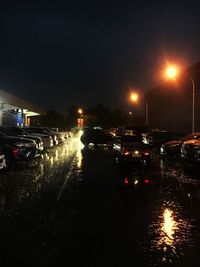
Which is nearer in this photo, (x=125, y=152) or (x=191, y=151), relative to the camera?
(x=125, y=152)

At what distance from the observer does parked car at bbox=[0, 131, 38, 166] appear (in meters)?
18.7

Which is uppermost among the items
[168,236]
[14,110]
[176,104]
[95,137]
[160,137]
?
[176,104]

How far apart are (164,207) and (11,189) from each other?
15.7 ft

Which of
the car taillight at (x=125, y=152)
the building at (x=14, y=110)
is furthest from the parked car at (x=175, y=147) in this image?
the building at (x=14, y=110)

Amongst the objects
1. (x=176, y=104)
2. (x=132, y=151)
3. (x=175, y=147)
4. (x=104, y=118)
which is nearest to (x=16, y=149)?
(x=132, y=151)

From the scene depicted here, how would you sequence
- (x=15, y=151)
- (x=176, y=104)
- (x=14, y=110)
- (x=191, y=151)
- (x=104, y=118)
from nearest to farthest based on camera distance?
(x=15, y=151)
(x=191, y=151)
(x=14, y=110)
(x=176, y=104)
(x=104, y=118)

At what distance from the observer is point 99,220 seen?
860cm

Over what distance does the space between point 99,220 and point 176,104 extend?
5210 cm

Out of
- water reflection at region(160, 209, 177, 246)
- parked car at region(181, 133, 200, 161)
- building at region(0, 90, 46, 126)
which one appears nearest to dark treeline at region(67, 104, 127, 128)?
building at region(0, 90, 46, 126)

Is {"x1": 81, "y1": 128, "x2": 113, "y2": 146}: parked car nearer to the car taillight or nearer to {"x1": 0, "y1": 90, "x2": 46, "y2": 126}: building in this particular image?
{"x1": 0, "y1": 90, "x2": 46, "y2": 126}: building

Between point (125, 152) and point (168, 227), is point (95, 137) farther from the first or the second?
point (168, 227)

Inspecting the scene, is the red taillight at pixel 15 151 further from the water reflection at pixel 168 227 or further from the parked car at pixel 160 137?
the parked car at pixel 160 137

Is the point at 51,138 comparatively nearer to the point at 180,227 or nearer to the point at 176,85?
the point at 180,227

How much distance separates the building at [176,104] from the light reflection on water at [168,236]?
37.1m
